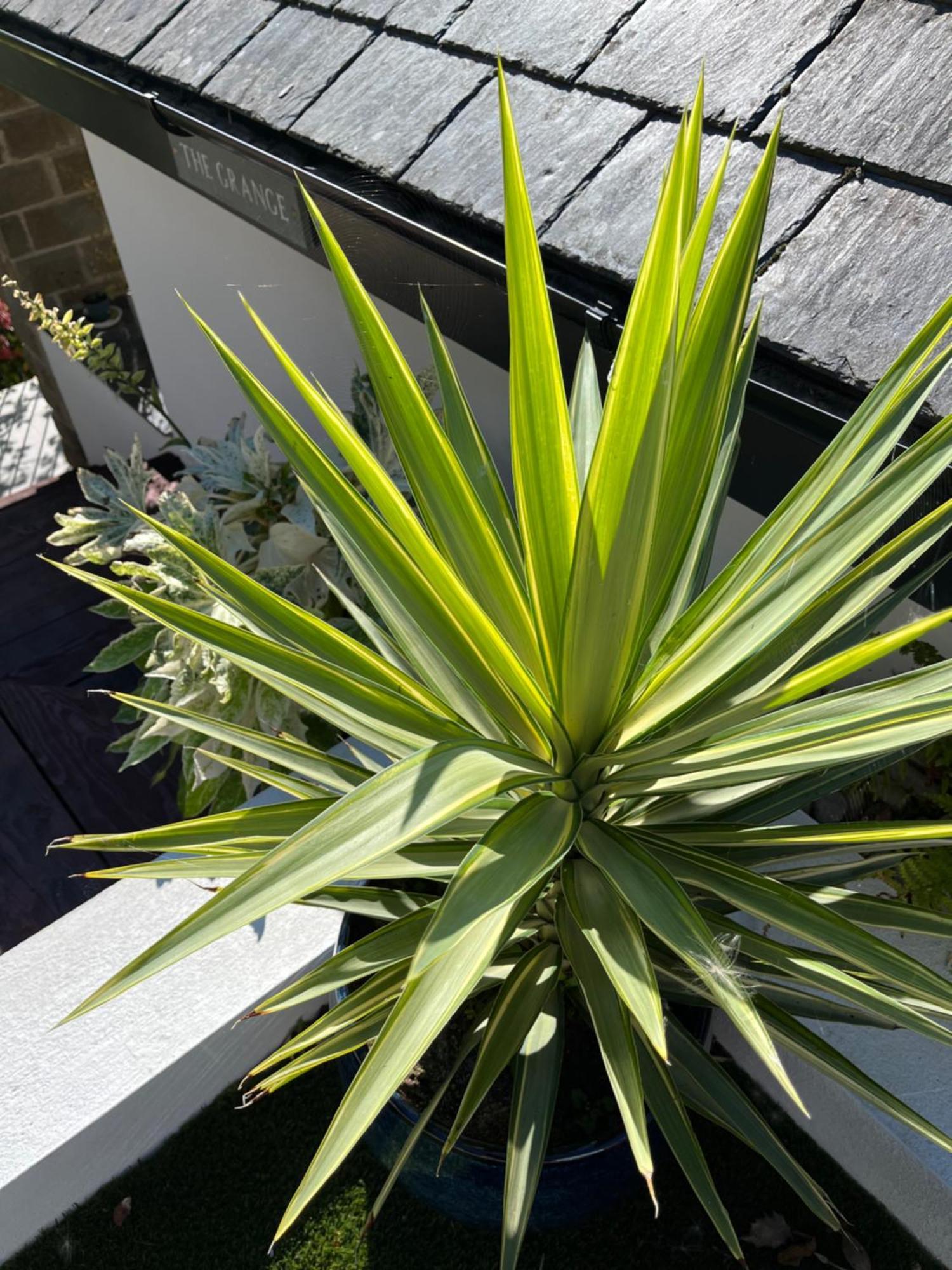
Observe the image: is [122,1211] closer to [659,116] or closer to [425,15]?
[659,116]

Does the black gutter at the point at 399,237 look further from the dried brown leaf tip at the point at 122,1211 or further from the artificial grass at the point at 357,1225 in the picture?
the dried brown leaf tip at the point at 122,1211

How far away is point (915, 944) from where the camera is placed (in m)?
2.00

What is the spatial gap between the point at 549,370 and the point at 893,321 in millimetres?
533

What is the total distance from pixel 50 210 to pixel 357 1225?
5395 mm

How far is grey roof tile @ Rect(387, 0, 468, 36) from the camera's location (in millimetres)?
2062

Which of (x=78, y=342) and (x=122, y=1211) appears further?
(x=78, y=342)

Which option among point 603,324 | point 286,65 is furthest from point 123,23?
point 603,324

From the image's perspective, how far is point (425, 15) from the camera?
2102 mm

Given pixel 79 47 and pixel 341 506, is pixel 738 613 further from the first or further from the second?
pixel 79 47

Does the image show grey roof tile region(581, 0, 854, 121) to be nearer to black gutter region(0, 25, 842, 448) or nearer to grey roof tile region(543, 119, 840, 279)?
grey roof tile region(543, 119, 840, 279)

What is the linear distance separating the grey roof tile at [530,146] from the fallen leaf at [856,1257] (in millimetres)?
2014

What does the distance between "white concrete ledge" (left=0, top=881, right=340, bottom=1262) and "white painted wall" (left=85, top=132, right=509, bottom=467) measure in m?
1.36

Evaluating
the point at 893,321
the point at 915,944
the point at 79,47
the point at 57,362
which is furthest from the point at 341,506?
the point at 57,362

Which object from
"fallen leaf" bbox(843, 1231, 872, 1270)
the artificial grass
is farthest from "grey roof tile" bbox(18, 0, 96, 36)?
"fallen leaf" bbox(843, 1231, 872, 1270)
